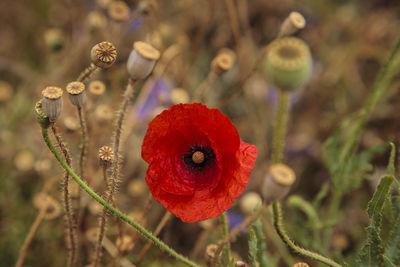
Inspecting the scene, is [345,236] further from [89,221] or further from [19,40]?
[19,40]

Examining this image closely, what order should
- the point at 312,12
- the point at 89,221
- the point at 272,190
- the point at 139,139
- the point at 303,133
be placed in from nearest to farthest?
1. the point at 272,190
2. the point at 89,221
3. the point at 139,139
4. the point at 303,133
5. the point at 312,12

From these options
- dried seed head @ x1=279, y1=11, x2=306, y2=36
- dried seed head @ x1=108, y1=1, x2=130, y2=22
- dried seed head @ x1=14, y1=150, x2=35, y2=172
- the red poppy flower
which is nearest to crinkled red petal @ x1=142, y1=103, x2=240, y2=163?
the red poppy flower

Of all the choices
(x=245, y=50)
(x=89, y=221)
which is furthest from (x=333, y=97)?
(x=89, y=221)

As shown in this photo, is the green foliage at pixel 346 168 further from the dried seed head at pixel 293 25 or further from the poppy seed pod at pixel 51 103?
the poppy seed pod at pixel 51 103

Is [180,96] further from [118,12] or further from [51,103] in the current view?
[51,103]

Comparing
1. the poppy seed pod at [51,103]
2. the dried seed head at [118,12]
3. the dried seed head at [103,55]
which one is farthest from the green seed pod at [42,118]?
the dried seed head at [118,12]
